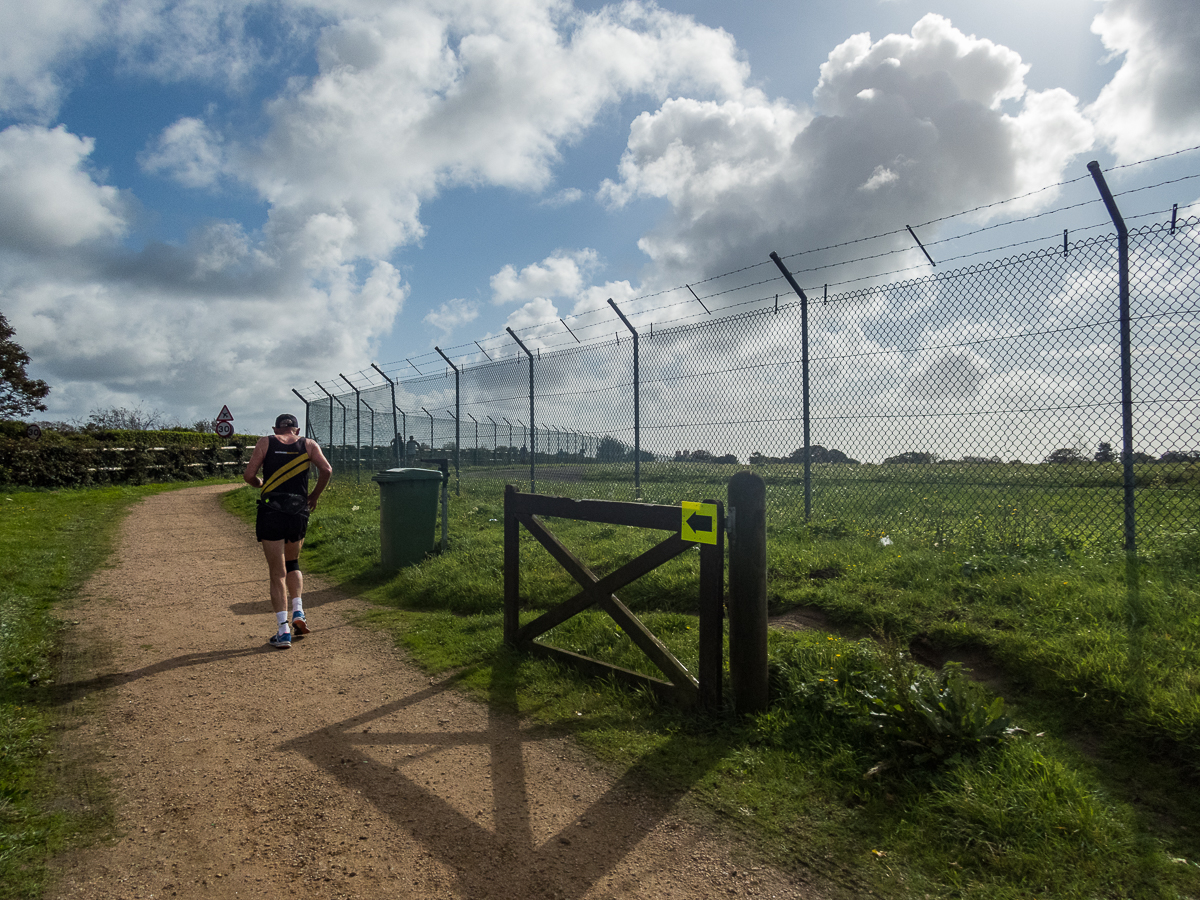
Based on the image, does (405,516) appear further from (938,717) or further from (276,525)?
(938,717)

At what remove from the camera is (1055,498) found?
591cm

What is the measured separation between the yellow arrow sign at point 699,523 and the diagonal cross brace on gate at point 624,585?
0.01 m

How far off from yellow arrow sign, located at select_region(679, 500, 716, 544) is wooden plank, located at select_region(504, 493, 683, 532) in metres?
0.06

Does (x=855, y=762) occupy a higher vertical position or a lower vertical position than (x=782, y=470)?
lower

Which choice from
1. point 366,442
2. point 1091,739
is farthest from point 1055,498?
point 366,442

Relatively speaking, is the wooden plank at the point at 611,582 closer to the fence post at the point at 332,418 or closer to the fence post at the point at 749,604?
the fence post at the point at 749,604

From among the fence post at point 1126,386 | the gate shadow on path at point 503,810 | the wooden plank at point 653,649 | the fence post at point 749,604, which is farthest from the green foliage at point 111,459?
the fence post at point 1126,386

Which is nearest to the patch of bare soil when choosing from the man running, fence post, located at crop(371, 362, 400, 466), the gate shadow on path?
the gate shadow on path

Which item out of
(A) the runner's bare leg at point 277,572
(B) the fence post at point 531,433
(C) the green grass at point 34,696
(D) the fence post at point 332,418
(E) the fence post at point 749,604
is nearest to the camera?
(C) the green grass at point 34,696

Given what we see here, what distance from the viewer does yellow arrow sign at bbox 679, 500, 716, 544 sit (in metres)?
3.85

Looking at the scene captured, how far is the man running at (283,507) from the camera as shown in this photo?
5570mm

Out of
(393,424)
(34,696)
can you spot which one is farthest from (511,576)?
(393,424)

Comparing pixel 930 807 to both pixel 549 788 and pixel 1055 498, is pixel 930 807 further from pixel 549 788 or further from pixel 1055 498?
pixel 1055 498

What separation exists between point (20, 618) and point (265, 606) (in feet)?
6.37
